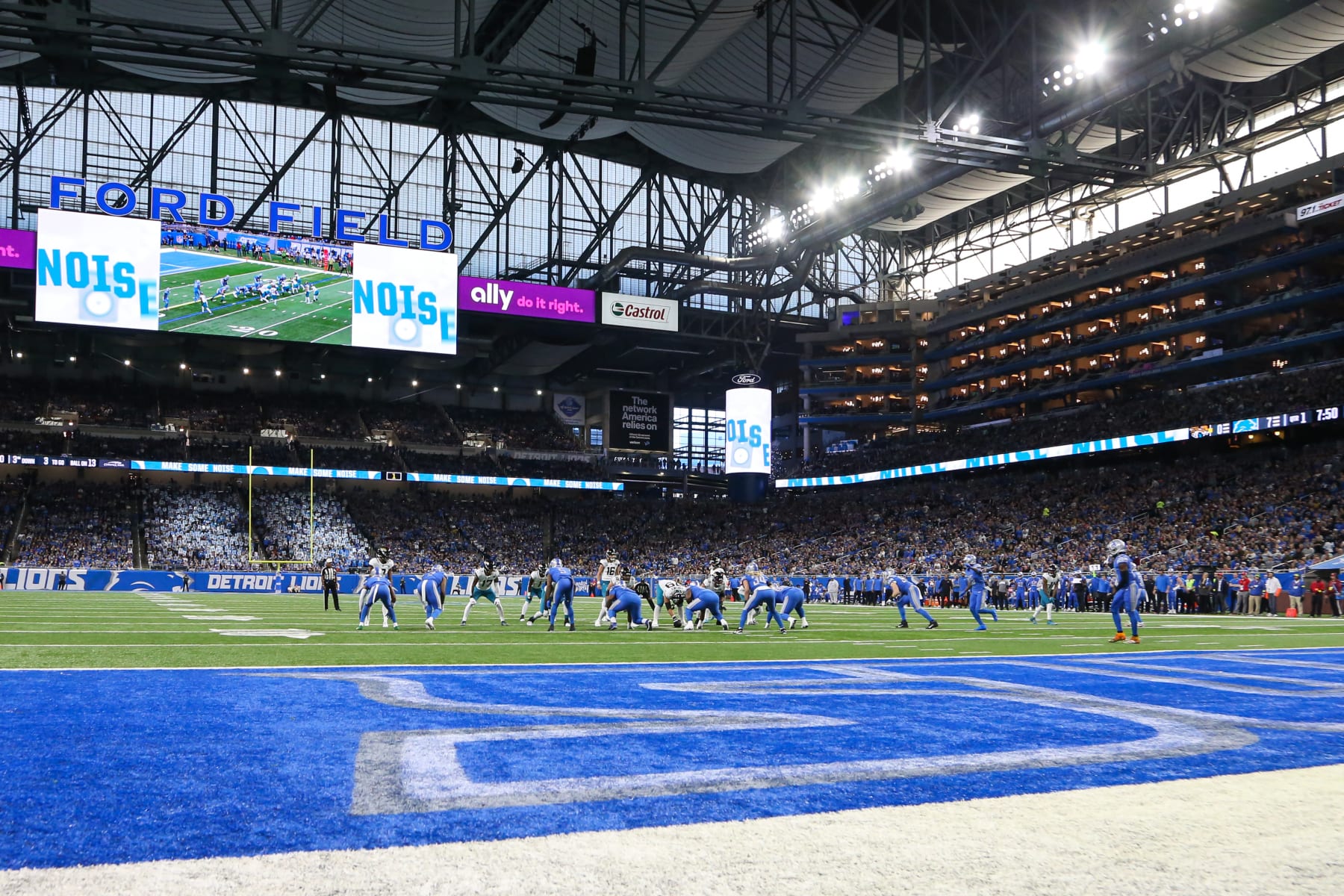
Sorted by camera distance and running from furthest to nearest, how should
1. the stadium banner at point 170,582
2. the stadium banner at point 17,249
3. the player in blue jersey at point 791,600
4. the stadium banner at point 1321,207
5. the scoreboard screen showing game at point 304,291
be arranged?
the stadium banner at point 1321,207, the stadium banner at point 17,249, the scoreboard screen showing game at point 304,291, the stadium banner at point 170,582, the player in blue jersey at point 791,600

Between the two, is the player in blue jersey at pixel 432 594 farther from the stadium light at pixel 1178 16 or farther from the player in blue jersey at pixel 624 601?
the stadium light at pixel 1178 16

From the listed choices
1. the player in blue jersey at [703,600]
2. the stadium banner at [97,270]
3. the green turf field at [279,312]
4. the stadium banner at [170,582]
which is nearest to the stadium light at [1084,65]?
the player in blue jersey at [703,600]

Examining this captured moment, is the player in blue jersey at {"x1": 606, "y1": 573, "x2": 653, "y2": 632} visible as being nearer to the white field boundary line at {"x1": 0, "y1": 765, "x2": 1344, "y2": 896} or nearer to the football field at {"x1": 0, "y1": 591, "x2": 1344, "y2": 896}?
the football field at {"x1": 0, "y1": 591, "x2": 1344, "y2": 896}

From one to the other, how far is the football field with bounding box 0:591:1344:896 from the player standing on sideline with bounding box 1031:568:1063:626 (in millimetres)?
16607

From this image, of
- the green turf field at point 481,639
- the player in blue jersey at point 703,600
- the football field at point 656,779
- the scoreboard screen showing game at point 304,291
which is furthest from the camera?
the scoreboard screen showing game at point 304,291

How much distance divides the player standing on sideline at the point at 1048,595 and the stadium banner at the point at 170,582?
59.4ft

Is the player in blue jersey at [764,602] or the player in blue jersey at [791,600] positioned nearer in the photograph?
the player in blue jersey at [764,602]

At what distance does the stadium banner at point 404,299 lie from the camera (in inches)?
1859

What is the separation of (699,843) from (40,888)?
224 centimetres

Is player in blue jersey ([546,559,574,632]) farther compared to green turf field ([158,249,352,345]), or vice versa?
green turf field ([158,249,352,345])

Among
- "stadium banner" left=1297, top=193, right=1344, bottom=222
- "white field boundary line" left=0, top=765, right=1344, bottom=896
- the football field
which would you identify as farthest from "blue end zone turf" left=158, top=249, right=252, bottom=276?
"stadium banner" left=1297, top=193, right=1344, bottom=222

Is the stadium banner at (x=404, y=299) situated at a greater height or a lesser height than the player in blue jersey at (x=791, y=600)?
greater

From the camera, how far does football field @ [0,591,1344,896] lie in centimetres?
367

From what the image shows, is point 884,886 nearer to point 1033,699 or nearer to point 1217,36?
point 1033,699
